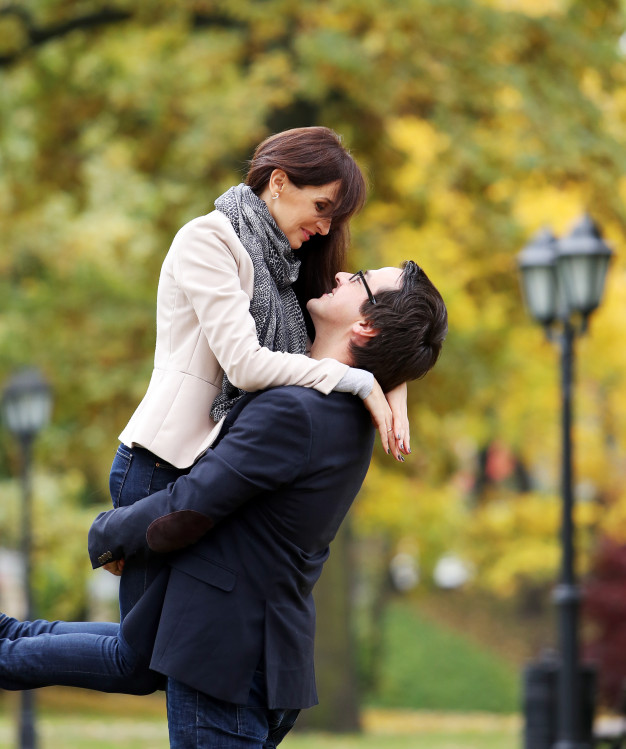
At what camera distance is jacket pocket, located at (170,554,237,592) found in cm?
295

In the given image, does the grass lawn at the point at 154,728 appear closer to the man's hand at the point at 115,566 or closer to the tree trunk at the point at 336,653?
the tree trunk at the point at 336,653

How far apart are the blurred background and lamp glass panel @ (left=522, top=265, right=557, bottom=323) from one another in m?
1.90

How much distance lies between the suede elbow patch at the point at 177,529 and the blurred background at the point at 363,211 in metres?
7.98

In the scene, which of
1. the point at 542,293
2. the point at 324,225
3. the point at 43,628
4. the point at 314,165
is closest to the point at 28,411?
the point at 542,293

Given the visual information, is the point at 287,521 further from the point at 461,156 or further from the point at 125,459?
the point at 461,156

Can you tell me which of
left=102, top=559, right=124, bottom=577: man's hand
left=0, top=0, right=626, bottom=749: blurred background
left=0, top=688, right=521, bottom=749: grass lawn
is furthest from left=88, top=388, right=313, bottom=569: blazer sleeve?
left=0, top=688, right=521, bottom=749: grass lawn

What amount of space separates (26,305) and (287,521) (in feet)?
42.7

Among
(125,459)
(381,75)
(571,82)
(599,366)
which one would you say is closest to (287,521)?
(125,459)

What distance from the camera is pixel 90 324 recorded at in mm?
14273

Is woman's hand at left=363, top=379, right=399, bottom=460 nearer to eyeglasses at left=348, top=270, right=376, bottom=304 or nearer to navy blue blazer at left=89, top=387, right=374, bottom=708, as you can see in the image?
navy blue blazer at left=89, top=387, right=374, bottom=708

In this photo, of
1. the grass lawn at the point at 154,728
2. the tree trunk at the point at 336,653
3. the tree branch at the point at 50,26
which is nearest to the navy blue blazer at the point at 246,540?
the grass lawn at the point at 154,728

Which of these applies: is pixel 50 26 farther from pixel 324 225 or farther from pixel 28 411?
pixel 324 225

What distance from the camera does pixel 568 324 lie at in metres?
9.31

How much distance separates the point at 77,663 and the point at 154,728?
46.0 ft
